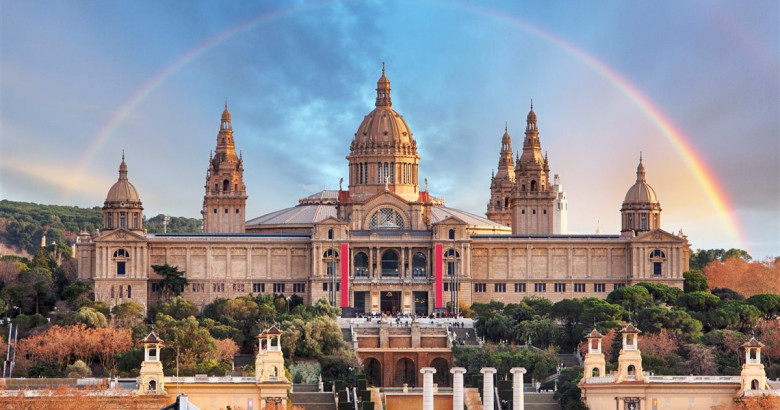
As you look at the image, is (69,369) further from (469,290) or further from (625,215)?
(625,215)

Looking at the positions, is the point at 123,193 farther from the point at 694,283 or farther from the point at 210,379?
the point at 210,379

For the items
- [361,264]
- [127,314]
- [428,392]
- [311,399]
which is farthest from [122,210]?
[428,392]

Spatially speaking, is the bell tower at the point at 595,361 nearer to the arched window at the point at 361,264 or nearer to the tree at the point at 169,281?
the arched window at the point at 361,264

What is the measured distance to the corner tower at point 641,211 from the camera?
584ft

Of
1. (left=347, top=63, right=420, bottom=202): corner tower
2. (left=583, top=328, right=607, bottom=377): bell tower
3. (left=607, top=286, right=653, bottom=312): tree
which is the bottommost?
(left=583, top=328, right=607, bottom=377): bell tower

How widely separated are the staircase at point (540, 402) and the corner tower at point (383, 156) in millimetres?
60136

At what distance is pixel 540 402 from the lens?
124 m

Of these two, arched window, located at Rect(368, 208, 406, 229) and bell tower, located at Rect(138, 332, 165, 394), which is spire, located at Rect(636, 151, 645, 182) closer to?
arched window, located at Rect(368, 208, 406, 229)

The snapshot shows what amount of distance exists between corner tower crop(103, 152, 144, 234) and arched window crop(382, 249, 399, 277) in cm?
2444

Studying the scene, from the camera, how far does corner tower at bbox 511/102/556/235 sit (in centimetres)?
18500

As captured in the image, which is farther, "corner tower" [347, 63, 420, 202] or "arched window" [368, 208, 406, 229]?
"corner tower" [347, 63, 420, 202]

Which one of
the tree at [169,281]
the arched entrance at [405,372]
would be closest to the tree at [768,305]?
A: the arched entrance at [405,372]

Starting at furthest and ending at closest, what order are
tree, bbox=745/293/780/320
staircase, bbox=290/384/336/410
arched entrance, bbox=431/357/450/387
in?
tree, bbox=745/293/780/320 < arched entrance, bbox=431/357/450/387 < staircase, bbox=290/384/336/410

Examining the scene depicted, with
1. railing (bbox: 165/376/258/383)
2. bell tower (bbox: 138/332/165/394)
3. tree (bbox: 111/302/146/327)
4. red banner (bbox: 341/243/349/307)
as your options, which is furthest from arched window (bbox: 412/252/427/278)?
bell tower (bbox: 138/332/165/394)
